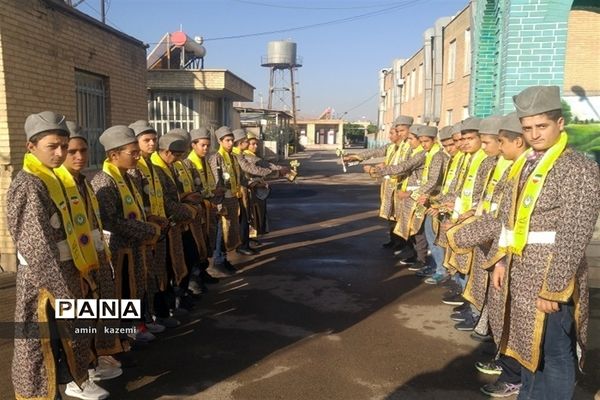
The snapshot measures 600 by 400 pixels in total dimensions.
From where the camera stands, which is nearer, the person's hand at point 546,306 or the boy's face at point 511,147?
the person's hand at point 546,306

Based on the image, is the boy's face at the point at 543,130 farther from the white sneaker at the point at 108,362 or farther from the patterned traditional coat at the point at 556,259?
the white sneaker at the point at 108,362

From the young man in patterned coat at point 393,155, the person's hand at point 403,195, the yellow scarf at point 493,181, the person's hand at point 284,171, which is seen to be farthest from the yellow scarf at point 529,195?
the person's hand at point 284,171

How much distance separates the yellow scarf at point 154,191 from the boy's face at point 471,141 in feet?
9.89

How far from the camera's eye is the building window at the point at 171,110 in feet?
46.6

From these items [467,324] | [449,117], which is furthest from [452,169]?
[449,117]

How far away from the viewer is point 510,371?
348 centimetres

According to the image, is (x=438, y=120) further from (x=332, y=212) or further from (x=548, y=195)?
(x=548, y=195)

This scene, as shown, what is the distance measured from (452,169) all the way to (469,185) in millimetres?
756

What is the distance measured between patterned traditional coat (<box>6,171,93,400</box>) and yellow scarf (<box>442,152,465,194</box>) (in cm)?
391

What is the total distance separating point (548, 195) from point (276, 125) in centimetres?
2936

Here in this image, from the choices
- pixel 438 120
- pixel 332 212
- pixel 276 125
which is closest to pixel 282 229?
pixel 332 212

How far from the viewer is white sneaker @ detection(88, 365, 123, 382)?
A: 3.68 meters

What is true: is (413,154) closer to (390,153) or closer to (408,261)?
(390,153)

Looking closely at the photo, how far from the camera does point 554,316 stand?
269 cm
